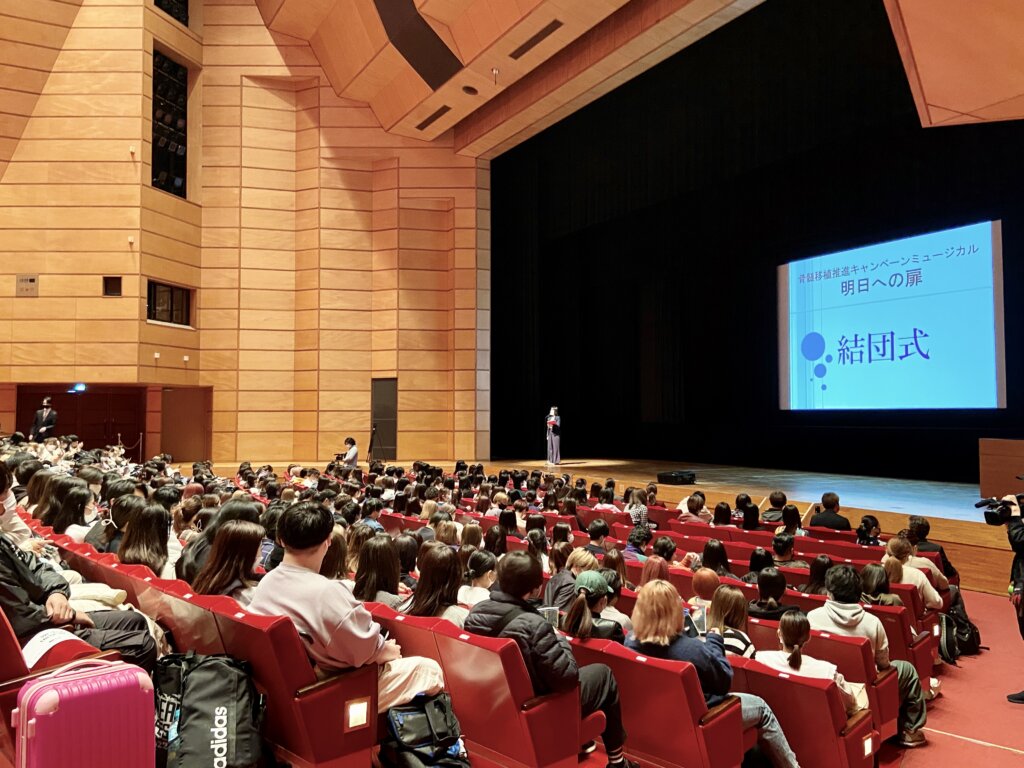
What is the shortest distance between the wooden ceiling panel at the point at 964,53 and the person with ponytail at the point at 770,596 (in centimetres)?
359

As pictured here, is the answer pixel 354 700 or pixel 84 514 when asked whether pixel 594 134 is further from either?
pixel 354 700

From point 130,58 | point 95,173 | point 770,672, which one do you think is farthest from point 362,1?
point 770,672

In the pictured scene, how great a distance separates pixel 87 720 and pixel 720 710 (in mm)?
2343

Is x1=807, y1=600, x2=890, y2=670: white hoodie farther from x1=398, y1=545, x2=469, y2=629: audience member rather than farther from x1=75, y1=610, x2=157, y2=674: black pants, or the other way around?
x1=75, y1=610, x2=157, y2=674: black pants

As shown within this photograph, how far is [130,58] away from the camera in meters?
17.1

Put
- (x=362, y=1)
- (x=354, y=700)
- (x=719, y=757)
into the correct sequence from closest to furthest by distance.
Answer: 1. (x=354, y=700)
2. (x=719, y=757)
3. (x=362, y=1)

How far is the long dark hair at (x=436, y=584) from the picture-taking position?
3479 mm

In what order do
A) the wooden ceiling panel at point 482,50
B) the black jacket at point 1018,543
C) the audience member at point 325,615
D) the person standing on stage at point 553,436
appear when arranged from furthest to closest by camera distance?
the person standing on stage at point 553,436 → the wooden ceiling panel at point 482,50 → the black jacket at point 1018,543 → the audience member at point 325,615

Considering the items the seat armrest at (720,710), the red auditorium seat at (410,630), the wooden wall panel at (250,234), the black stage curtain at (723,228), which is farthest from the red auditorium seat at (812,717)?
the wooden wall panel at (250,234)

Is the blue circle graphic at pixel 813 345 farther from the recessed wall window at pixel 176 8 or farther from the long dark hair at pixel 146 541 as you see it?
the recessed wall window at pixel 176 8

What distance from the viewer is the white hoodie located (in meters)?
4.16

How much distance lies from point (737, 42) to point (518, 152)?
7328mm

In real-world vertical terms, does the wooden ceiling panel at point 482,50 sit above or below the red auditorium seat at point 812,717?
above

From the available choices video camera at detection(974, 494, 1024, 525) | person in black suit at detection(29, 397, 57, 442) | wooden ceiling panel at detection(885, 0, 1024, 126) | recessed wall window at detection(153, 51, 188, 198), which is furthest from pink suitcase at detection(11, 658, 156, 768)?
recessed wall window at detection(153, 51, 188, 198)
